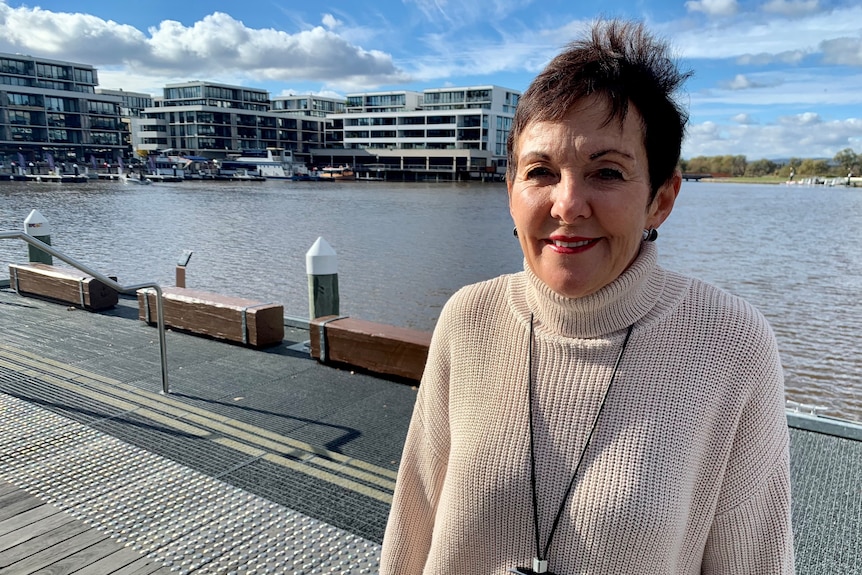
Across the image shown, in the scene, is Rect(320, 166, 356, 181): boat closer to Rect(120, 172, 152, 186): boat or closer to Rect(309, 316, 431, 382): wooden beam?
Rect(120, 172, 152, 186): boat

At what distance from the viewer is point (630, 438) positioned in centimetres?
124

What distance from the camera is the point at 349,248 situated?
74.2 ft

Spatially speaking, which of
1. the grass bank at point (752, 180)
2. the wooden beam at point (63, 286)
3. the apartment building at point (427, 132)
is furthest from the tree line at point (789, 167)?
the wooden beam at point (63, 286)

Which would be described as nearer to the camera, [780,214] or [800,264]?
[800,264]

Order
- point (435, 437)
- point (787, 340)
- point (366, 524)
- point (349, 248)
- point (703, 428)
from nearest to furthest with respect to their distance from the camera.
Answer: point (703, 428) < point (435, 437) < point (366, 524) < point (787, 340) < point (349, 248)

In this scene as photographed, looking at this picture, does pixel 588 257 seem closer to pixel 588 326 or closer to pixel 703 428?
pixel 588 326

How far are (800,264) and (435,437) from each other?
22220 millimetres

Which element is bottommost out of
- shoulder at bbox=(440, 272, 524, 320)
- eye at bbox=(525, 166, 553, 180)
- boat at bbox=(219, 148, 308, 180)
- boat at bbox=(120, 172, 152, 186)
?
boat at bbox=(120, 172, 152, 186)

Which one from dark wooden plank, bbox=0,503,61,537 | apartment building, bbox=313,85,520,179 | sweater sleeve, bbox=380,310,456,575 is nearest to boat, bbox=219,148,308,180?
apartment building, bbox=313,85,520,179

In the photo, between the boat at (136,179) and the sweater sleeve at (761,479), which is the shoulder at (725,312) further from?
the boat at (136,179)

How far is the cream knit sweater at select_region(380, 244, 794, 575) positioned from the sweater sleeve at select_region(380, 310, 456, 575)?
10 centimetres

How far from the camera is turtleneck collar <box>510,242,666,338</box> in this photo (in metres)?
1.29

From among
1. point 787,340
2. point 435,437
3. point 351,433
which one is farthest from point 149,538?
point 787,340

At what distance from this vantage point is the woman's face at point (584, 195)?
1.21 metres
